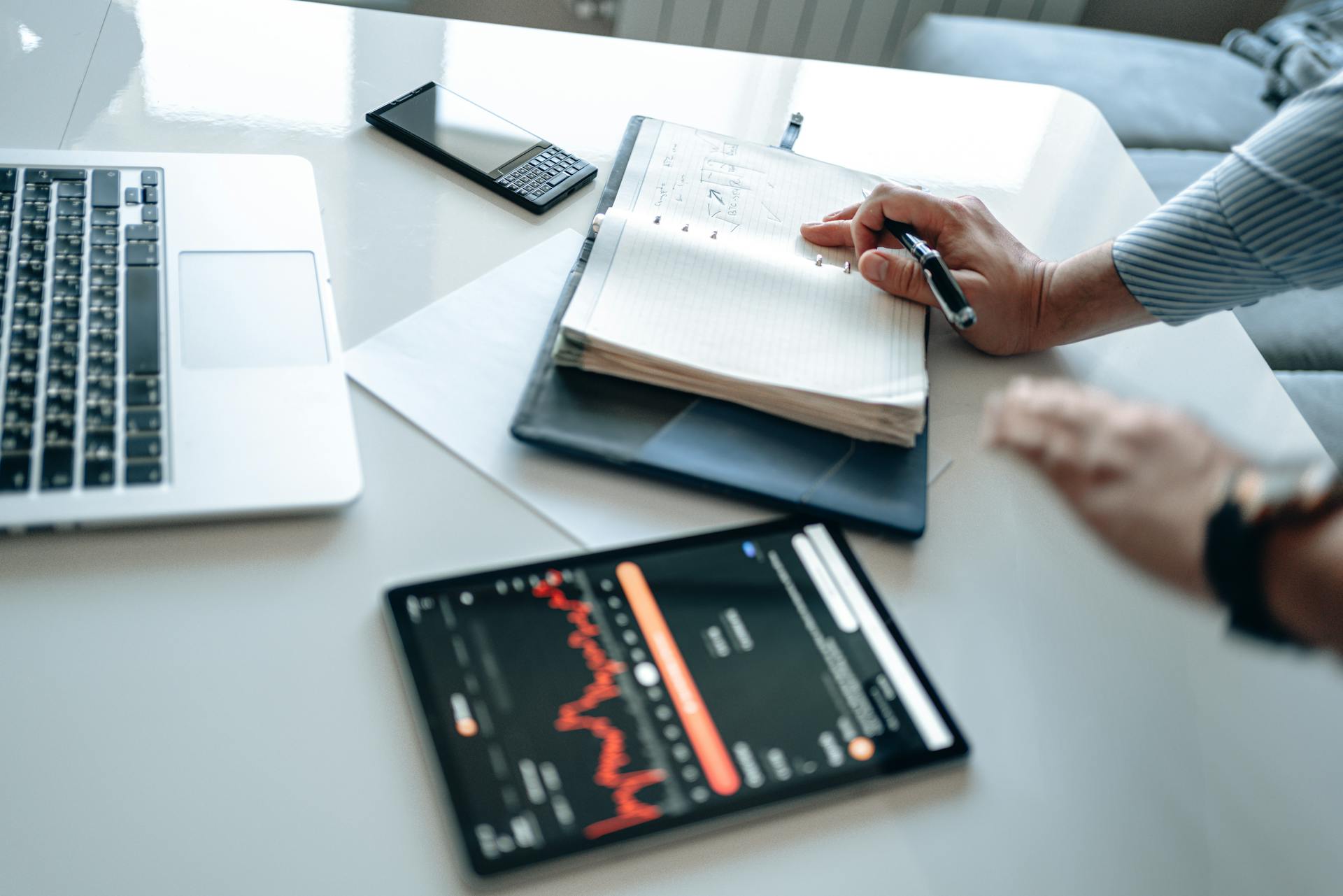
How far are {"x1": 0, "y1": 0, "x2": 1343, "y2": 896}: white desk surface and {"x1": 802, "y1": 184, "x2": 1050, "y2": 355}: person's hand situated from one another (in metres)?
0.03

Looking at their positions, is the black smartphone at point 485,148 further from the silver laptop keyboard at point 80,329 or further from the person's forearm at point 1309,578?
Answer: the person's forearm at point 1309,578

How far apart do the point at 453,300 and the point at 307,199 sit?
15cm

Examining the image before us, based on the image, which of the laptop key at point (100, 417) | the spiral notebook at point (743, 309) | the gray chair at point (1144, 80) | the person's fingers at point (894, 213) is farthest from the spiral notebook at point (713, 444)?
the gray chair at point (1144, 80)

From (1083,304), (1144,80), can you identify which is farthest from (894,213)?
(1144,80)

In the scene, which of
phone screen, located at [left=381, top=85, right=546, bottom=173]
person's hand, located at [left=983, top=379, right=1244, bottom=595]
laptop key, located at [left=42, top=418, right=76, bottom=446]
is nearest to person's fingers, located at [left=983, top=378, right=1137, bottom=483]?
person's hand, located at [left=983, top=379, right=1244, bottom=595]

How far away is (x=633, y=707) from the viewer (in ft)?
1.66

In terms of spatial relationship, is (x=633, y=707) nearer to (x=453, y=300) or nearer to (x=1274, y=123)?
(x=453, y=300)

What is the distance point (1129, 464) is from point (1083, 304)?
1.64 ft

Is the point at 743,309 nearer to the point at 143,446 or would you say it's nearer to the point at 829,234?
the point at 829,234

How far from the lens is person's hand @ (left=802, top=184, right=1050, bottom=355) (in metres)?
0.76

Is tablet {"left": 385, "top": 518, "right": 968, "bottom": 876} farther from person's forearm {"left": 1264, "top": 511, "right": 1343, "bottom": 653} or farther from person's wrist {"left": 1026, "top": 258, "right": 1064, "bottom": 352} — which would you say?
person's wrist {"left": 1026, "top": 258, "right": 1064, "bottom": 352}

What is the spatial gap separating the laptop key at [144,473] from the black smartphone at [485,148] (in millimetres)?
367

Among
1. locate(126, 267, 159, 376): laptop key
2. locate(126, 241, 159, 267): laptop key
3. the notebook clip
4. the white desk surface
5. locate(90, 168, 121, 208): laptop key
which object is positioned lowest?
the white desk surface

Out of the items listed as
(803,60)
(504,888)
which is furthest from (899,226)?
(504,888)
